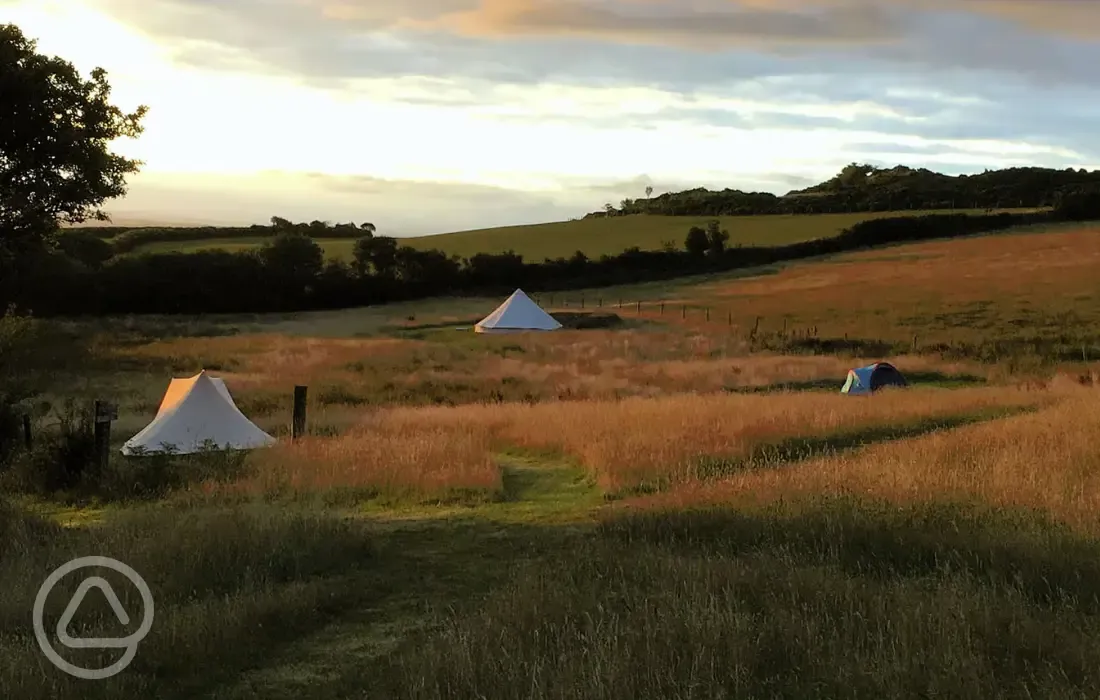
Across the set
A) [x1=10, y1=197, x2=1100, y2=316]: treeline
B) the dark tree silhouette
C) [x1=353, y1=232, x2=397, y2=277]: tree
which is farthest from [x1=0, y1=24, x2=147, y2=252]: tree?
[x1=353, y1=232, x2=397, y2=277]: tree

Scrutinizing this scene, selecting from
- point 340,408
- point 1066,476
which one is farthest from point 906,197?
point 1066,476

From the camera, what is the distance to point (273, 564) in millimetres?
7070

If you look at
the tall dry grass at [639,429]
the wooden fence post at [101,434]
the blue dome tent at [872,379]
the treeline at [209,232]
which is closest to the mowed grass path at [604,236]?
the treeline at [209,232]

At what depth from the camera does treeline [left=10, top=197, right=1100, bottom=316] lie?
5994cm

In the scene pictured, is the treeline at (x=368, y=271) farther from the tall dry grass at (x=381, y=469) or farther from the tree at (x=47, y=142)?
the tall dry grass at (x=381, y=469)

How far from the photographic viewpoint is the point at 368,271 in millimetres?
70125

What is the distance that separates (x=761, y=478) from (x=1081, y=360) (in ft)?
82.8

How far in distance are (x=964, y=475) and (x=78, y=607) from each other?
839cm

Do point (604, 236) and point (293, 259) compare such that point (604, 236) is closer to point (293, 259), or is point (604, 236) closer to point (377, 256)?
point (377, 256)

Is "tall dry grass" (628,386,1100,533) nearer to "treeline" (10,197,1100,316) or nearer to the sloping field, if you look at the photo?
the sloping field

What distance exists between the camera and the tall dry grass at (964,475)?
8.46 m

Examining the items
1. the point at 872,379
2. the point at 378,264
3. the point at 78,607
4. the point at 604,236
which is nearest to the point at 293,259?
the point at 378,264

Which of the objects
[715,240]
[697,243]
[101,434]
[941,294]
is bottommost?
[101,434]

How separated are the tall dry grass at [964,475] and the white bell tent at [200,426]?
8.85 metres
